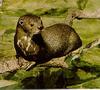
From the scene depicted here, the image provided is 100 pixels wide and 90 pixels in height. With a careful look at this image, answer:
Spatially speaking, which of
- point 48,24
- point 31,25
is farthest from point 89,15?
point 31,25

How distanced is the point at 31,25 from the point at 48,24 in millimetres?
107

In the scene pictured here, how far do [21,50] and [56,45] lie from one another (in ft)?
0.66

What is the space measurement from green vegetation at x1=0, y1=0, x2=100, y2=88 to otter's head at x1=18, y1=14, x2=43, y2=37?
5 cm

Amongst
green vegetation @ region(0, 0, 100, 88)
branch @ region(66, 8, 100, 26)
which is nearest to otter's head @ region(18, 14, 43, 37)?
green vegetation @ region(0, 0, 100, 88)

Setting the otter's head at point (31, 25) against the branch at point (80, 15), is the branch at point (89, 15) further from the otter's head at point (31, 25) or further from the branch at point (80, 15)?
the otter's head at point (31, 25)

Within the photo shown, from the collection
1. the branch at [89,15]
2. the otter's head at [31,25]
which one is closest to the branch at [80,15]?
the branch at [89,15]

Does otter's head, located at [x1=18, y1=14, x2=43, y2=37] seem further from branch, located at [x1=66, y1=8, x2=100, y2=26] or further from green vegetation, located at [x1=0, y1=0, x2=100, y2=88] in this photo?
branch, located at [x1=66, y1=8, x2=100, y2=26]

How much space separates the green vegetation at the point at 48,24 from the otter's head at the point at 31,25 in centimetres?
5

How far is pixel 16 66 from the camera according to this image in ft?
7.05

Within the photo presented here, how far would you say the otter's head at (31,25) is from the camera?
212 centimetres

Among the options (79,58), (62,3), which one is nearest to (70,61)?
(79,58)

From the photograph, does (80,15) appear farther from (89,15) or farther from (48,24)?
(48,24)

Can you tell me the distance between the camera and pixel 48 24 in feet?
7.12

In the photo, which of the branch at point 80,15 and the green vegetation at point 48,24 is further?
the branch at point 80,15
